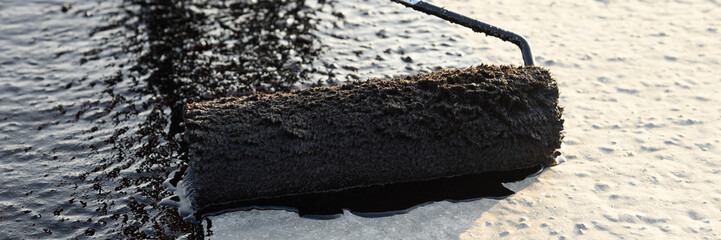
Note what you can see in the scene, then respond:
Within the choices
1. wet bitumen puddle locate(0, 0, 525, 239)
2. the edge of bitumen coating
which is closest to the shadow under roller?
the edge of bitumen coating

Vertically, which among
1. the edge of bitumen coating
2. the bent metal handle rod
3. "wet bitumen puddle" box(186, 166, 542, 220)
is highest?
the bent metal handle rod

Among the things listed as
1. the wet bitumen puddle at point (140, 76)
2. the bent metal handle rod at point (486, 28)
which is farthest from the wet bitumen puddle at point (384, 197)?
the bent metal handle rod at point (486, 28)

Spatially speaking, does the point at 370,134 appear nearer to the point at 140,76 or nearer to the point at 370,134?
the point at 370,134

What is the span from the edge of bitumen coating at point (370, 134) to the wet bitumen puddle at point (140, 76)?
147 millimetres

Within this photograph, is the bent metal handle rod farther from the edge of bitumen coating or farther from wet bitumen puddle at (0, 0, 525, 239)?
wet bitumen puddle at (0, 0, 525, 239)

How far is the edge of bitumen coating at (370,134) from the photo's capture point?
3395mm

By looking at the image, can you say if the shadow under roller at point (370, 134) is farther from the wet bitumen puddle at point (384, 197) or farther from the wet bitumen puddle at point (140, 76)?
the wet bitumen puddle at point (140, 76)

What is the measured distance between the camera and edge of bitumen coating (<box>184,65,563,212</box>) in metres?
3.39

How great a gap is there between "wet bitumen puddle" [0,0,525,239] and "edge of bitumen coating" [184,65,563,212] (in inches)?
5.8

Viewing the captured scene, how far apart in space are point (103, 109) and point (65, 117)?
225 millimetres

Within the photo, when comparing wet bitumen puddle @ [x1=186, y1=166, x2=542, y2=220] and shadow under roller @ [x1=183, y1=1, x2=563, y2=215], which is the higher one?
shadow under roller @ [x1=183, y1=1, x2=563, y2=215]

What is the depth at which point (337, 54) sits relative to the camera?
5207 mm

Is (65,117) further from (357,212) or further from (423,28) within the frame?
(423,28)

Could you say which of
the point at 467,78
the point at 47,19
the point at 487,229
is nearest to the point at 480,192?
the point at 487,229
